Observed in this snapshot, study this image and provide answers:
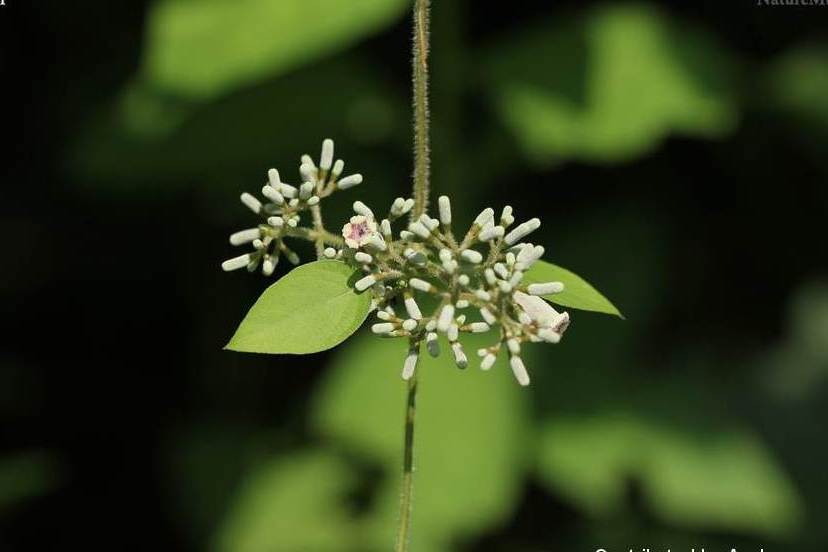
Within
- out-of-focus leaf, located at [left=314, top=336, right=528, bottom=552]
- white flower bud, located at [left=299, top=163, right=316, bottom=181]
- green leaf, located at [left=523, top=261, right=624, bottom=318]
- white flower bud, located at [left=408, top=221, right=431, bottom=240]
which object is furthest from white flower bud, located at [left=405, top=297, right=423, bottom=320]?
out-of-focus leaf, located at [left=314, top=336, right=528, bottom=552]

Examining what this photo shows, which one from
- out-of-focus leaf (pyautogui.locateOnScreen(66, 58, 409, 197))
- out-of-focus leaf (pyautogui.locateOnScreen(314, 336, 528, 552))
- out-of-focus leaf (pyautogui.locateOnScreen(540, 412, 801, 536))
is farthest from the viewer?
out-of-focus leaf (pyautogui.locateOnScreen(66, 58, 409, 197))

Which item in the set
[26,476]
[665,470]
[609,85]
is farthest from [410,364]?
[26,476]

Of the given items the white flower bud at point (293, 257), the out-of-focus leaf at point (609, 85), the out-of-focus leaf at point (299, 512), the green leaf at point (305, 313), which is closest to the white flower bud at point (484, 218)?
the green leaf at point (305, 313)

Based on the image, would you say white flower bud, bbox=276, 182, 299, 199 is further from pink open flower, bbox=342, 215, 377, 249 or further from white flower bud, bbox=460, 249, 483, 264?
white flower bud, bbox=460, 249, 483, 264

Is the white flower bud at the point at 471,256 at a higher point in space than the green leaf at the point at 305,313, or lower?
higher

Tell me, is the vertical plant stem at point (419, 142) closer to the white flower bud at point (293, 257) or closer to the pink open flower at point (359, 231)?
the pink open flower at point (359, 231)

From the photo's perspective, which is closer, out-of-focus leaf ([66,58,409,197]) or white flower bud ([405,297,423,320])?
white flower bud ([405,297,423,320])
